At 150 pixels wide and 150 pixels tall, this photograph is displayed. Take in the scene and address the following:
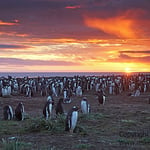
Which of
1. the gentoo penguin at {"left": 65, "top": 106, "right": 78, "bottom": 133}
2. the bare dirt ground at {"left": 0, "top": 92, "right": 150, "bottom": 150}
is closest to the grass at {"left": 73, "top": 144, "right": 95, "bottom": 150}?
the bare dirt ground at {"left": 0, "top": 92, "right": 150, "bottom": 150}

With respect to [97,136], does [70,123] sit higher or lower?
higher

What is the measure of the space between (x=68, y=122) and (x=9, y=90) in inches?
998

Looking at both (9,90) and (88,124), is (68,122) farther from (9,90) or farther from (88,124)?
(9,90)

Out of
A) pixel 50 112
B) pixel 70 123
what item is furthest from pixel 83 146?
pixel 50 112

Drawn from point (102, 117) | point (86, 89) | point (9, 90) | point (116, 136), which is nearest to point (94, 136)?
point (116, 136)

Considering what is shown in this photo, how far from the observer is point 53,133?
1281cm

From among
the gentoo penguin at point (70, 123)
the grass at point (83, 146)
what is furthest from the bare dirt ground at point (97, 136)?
the gentoo penguin at point (70, 123)

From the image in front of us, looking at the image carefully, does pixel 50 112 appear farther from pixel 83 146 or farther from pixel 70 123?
pixel 83 146

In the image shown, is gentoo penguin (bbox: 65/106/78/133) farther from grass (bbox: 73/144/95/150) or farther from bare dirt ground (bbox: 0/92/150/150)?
grass (bbox: 73/144/95/150)

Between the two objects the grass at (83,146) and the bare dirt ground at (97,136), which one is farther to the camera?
the bare dirt ground at (97,136)

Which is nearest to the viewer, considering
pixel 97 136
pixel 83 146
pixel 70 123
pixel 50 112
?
pixel 83 146

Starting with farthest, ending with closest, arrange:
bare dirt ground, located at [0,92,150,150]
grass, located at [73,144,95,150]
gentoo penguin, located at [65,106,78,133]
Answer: gentoo penguin, located at [65,106,78,133] < bare dirt ground, located at [0,92,150,150] < grass, located at [73,144,95,150]

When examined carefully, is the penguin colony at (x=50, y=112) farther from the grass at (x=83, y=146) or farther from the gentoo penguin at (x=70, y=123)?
the grass at (x=83, y=146)

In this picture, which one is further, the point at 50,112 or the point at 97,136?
the point at 50,112
